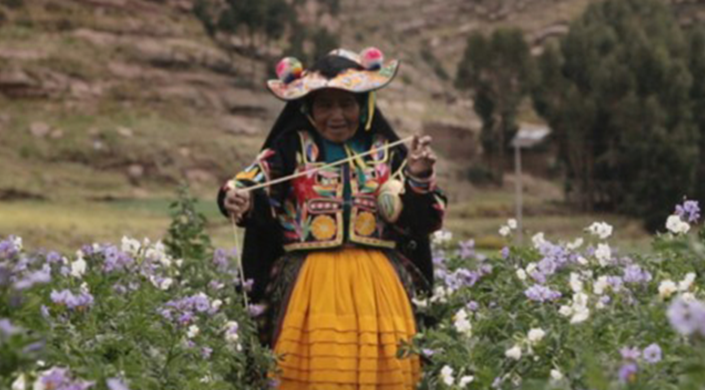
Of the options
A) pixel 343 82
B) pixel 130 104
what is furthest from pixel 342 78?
pixel 130 104

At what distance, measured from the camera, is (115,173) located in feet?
104

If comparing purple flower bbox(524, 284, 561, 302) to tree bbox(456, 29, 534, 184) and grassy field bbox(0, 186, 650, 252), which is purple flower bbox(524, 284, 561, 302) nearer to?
grassy field bbox(0, 186, 650, 252)

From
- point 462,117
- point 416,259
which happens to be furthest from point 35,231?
point 462,117

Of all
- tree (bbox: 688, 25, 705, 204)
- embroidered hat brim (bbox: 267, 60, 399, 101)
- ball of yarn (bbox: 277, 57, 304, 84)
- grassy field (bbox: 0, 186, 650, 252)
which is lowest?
grassy field (bbox: 0, 186, 650, 252)

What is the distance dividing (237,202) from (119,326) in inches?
38.4

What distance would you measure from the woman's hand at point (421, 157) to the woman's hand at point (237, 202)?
643 millimetres

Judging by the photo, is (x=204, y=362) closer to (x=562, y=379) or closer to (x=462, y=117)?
(x=562, y=379)

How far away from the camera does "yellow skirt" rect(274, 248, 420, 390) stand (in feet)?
14.7

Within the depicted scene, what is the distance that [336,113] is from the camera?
4703 mm

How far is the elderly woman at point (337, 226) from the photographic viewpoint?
14.8ft

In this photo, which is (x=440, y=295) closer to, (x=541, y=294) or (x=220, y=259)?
(x=541, y=294)

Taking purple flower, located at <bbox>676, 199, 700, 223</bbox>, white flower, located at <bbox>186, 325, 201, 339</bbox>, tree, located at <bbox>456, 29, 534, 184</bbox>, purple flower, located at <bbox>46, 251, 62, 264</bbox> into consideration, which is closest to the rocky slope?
tree, located at <bbox>456, 29, 534, 184</bbox>

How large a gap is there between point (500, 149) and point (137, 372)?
37243 millimetres

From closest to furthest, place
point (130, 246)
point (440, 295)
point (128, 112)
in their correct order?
point (130, 246)
point (440, 295)
point (128, 112)
